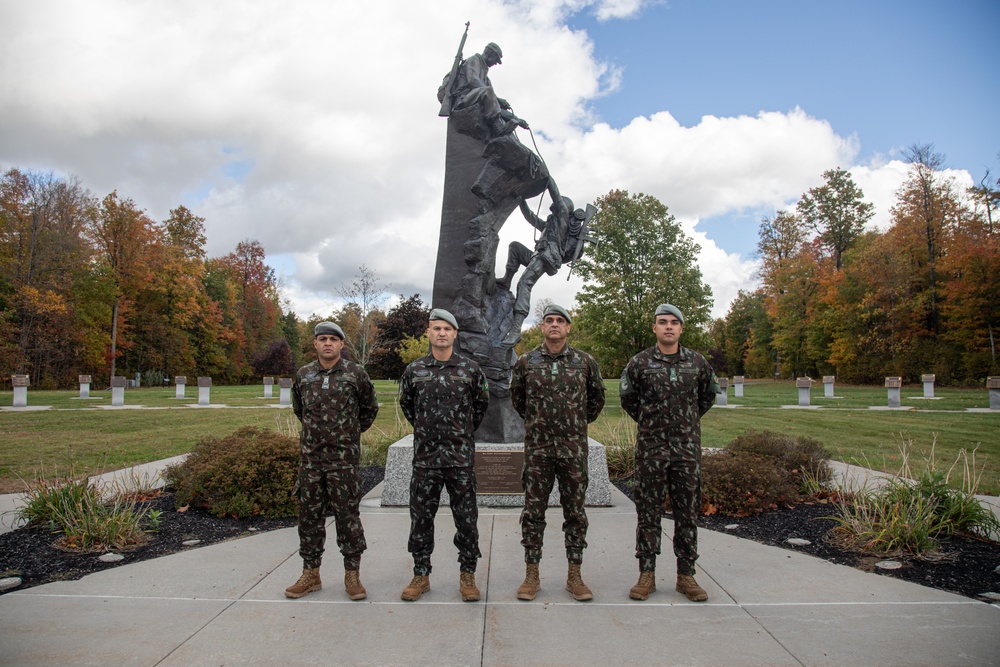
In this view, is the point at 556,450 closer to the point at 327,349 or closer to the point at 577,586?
the point at 577,586

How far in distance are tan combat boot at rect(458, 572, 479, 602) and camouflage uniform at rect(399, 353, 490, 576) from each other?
0.17ft

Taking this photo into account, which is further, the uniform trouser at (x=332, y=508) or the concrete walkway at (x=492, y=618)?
the uniform trouser at (x=332, y=508)

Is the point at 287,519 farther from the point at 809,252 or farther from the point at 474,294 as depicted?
the point at 809,252

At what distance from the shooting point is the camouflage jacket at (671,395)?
401 centimetres

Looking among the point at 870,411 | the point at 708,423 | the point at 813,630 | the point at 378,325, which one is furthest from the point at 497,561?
the point at 378,325

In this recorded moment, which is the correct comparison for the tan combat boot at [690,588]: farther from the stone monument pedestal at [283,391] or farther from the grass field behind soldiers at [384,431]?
the stone monument pedestal at [283,391]

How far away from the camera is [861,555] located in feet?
15.9

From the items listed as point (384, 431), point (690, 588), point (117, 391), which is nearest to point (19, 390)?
point (117, 391)

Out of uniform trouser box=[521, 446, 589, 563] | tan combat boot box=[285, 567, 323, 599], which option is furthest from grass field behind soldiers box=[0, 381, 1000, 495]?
uniform trouser box=[521, 446, 589, 563]

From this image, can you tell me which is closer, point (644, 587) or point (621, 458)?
point (644, 587)

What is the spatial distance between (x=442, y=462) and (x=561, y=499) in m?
0.84

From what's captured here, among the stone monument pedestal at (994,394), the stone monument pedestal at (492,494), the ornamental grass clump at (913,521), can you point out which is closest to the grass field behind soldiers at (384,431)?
the ornamental grass clump at (913,521)

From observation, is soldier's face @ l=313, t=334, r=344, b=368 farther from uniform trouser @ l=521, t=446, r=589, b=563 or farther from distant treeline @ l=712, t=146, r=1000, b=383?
distant treeline @ l=712, t=146, r=1000, b=383

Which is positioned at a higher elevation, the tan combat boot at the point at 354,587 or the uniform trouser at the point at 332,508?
the uniform trouser at the point at 332,508
